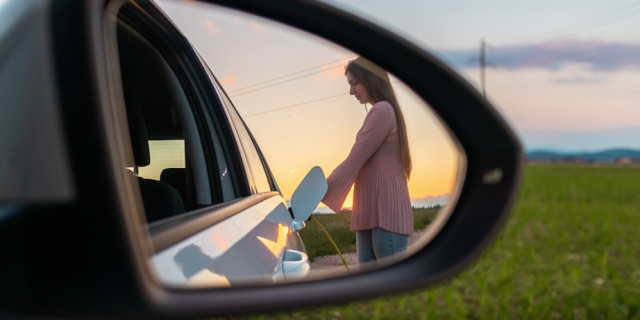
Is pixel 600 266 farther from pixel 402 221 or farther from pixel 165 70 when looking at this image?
pixel 165 70

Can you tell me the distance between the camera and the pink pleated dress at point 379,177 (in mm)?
1596

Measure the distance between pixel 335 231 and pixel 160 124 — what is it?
1.13 meters

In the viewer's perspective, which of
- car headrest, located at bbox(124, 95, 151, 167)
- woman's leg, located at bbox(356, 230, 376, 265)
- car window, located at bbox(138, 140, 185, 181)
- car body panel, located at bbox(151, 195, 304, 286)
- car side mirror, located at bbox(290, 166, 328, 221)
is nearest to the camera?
car body panel, located at bbox(151, 195, 304, 286)

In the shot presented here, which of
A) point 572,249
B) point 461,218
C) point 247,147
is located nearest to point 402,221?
point 461,218

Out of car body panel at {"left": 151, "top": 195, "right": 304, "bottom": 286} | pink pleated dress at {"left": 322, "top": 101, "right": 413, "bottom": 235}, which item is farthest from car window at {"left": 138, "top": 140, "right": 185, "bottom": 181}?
pink pleated dress at {"left": 322, "top": 101, "right": 413, "bottom": 235}

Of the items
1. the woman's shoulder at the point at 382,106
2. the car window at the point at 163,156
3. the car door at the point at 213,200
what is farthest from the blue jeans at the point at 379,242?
the car window at the point at 163,156

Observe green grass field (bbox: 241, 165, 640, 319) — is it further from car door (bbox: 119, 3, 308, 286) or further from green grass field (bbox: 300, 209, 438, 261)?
car door (bbox: 119, 3, 308, 286)

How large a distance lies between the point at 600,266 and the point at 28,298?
880 centimetres

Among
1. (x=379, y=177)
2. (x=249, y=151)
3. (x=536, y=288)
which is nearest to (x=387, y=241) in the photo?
(x=379, y=177)

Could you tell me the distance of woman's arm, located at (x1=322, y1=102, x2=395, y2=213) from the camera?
147 centimetres

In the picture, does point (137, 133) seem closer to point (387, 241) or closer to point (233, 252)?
point (233, 252)

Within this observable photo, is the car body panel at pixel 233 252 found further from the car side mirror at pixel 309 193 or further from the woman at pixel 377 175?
the woman at pixel 377 175

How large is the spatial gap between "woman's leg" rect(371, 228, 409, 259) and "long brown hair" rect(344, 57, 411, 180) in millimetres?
242

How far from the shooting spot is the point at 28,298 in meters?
0.77
